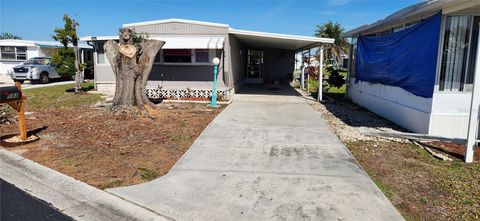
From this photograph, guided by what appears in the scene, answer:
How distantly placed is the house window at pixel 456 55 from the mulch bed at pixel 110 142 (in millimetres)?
5565

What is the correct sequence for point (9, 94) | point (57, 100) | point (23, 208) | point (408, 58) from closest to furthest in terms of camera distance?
point (23, 208)
point (9, 94)
point (408, 58)
point (57, 100)

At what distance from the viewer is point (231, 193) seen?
13.7 ft

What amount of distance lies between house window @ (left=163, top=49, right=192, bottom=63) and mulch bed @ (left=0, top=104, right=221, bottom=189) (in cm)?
397

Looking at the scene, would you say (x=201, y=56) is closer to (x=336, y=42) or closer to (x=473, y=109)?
(x=473, y=109)

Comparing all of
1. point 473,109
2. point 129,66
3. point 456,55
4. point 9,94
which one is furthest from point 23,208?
point 456,55

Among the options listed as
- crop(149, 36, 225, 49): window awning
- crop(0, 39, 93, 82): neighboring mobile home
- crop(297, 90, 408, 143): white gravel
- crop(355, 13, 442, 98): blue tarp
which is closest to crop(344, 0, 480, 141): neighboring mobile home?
crop(355, 13, 442, 98): blue tarp

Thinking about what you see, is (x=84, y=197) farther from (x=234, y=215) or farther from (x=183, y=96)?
(x=183, y=96)

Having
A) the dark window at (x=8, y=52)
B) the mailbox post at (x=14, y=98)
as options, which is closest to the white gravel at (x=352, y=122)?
the mailbox post at (x=14, y=98)

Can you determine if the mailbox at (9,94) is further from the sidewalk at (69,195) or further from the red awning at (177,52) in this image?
the red awning at (177,52)

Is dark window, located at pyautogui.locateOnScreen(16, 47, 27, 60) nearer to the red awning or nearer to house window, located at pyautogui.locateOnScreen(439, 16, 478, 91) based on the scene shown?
the red awning

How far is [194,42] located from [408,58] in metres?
7.45

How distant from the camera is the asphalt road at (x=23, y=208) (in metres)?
3.48

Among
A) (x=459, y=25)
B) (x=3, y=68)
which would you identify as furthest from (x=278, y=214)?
(x=3, y=68)

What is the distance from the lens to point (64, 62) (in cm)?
1460
